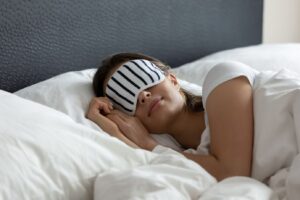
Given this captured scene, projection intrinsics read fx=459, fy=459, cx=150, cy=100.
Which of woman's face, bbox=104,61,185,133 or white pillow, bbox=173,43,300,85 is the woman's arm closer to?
woman's face, bbox=104,61,185,133

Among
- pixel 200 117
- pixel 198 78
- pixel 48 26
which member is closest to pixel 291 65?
pixel 198 78

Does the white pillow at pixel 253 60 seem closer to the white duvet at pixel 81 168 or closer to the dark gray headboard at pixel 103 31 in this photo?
the dark gray headboard at pixel 103 31

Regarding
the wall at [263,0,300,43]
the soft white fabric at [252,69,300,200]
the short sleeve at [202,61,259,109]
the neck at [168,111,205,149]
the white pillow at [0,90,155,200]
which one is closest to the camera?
the white pillow at [0,90,155,200]

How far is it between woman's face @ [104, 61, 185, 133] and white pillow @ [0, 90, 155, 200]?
22 centimetres

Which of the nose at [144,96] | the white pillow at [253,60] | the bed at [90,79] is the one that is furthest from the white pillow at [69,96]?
the white pillow at [253,60]

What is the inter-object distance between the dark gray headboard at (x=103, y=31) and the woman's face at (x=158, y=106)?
38 cm

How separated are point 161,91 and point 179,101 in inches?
2.4

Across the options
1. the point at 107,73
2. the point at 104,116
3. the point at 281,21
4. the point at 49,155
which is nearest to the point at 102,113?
the point at 104,116

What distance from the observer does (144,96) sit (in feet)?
3.79

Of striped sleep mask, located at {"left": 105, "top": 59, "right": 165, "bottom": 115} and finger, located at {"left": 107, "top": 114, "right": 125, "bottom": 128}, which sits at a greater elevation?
striped sleep mask, located at {"left": 105, "top": 59, "right": 165, "bottom": 115}

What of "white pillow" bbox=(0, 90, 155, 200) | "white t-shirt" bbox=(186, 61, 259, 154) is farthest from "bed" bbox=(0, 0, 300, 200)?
"white t-shirt" bbox=(186, 61, 259, 154)

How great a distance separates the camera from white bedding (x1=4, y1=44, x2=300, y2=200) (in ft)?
2.63

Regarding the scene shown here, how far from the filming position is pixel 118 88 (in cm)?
117

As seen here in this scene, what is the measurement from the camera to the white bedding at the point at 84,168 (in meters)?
0.80
